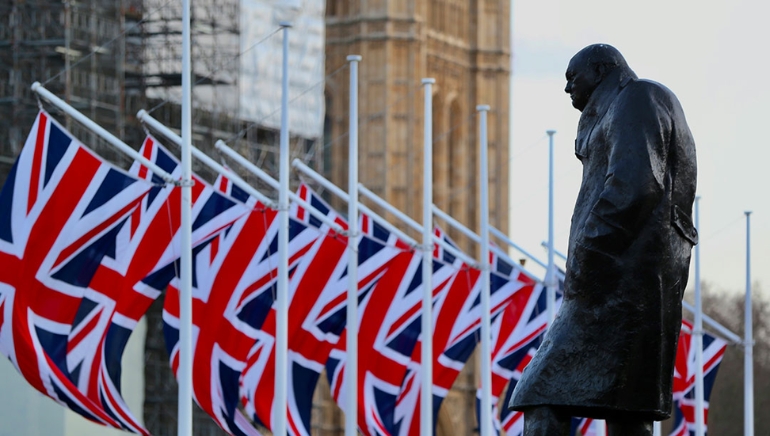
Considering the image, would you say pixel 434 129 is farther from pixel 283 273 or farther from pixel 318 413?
pixel 283 273

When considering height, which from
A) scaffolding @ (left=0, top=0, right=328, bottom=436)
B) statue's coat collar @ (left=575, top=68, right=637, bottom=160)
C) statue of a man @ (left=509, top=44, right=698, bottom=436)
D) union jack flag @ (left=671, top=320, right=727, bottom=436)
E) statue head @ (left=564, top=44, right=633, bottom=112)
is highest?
scaffolding @ (left=0, top=0, right=328, bottom=436)

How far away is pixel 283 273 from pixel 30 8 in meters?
15.6

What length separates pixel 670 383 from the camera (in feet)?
28.9

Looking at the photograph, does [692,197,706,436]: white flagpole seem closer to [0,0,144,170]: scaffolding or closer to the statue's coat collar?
[0,0,144,170]: scaffolding

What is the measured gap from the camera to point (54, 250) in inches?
891

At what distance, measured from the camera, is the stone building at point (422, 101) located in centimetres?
6350

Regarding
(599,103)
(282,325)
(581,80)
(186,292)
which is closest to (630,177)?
(599,103)

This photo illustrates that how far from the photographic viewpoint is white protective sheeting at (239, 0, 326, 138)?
48.7 m

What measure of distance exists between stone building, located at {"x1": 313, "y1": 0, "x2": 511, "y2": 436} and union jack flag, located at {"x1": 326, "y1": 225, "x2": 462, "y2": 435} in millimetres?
29590

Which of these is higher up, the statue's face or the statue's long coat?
the statue's face

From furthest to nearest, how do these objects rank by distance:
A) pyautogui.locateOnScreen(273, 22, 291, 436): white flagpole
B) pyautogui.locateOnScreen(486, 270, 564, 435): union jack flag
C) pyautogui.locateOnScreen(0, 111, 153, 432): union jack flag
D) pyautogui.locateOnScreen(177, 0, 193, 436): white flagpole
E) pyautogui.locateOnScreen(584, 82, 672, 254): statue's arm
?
pyautogui.locateOnScreen(486, 270, 564, 435): union jack flag
pyautogui.locateOnScreen(273, 22, 291, 436): white flagpole
pyautogui.locateOnScreen(177, 0, 193, 436): white flagpole
pyautogui.locateOnScreen(0, 111, 153, 432): union jack flag
pyautogui.locateOnScreen(584, 82, 672, 254): statue's arm

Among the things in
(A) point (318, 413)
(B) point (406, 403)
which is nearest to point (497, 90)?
(A) point (318, 413)

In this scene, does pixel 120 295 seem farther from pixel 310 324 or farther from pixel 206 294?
pixel 310 324

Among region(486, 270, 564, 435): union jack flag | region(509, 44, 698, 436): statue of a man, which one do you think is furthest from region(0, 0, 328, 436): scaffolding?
region(509, 44, 698, 436): statue of a man
